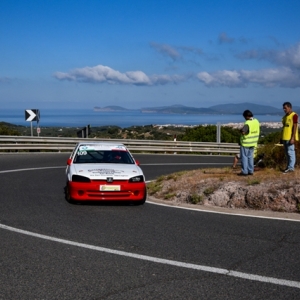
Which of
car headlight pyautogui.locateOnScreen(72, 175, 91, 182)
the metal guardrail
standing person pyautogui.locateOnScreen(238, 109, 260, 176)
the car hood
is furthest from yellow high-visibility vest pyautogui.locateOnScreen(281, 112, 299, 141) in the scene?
the metal guardrail

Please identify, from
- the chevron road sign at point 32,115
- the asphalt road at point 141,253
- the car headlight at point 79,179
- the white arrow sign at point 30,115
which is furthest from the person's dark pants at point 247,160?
the white arrow sign at point 30,115

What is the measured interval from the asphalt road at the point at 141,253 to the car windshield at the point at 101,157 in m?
1.45

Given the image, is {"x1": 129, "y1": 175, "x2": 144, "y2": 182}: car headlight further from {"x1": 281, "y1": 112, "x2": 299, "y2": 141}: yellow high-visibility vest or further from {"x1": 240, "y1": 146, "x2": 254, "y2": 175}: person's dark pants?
{"x1": 281, "y1": 112, "x2": 299, "y2": 141}: yellow high-visibility vest

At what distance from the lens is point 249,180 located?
12.4m

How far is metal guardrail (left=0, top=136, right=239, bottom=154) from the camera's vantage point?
29.6 metres

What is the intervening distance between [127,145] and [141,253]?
25036 millimetres

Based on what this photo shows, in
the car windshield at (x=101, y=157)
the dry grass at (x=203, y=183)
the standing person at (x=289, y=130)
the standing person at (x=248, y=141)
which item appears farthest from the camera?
the standing person at (x=248, y=141)

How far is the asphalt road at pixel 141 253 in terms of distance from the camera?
584 cm

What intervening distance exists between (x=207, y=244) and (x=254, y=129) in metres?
6.00

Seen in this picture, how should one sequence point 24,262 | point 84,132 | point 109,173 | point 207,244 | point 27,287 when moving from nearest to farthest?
point 27,287 < point 24,262 < point 207,244 < point 109,173 < point 84,132

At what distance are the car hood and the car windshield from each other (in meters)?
0.46

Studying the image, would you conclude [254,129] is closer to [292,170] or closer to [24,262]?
[292,170]

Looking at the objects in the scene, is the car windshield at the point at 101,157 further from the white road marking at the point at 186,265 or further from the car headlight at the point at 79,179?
the white road marking at the point at 186,265

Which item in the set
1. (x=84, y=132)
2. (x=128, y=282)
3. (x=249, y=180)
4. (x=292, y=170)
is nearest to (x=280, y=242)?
(x=128, y=282)
